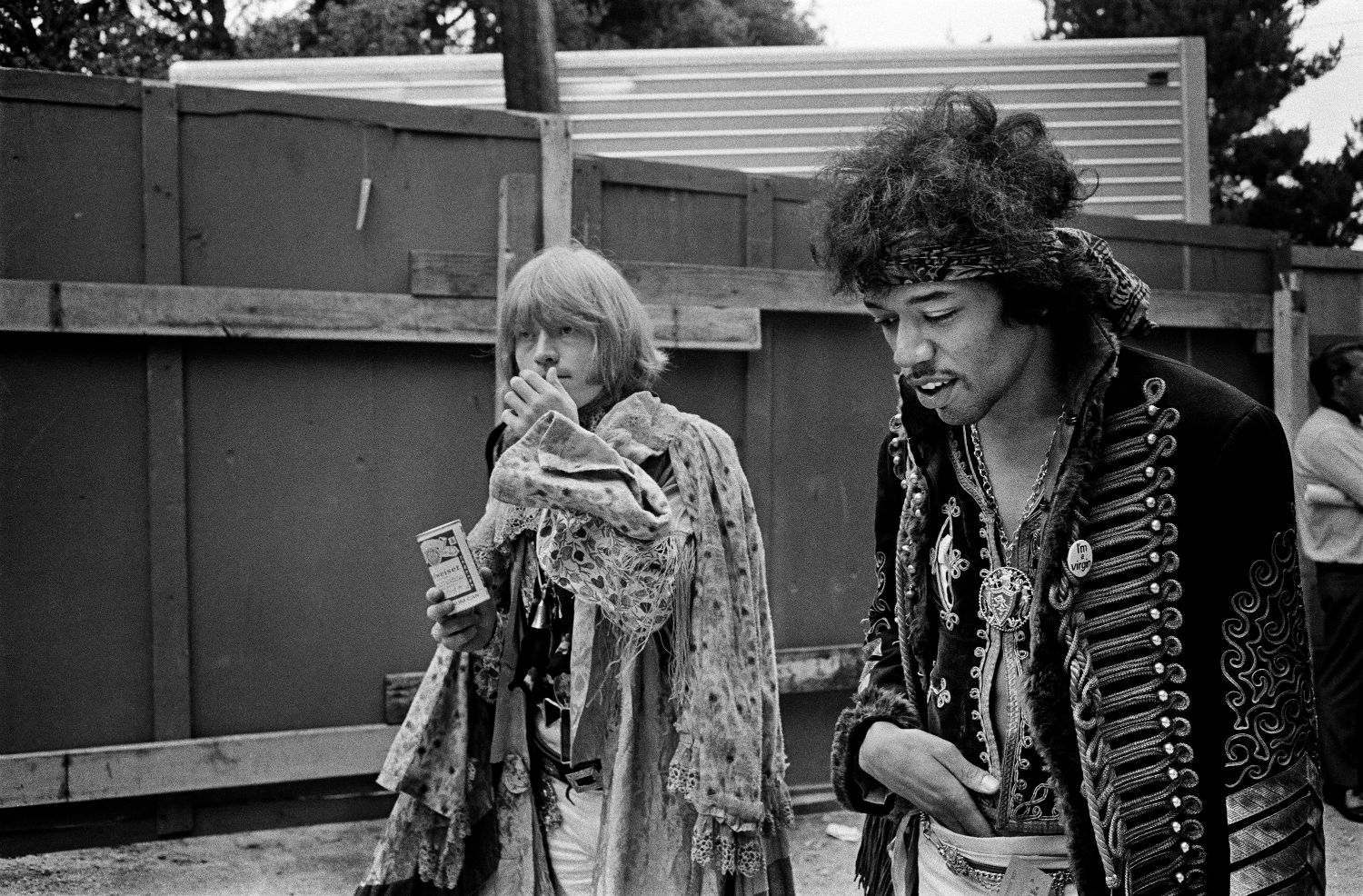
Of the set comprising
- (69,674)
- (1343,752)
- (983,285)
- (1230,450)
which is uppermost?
(983,285)

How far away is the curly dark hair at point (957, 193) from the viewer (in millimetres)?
1771

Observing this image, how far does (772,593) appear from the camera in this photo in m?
5.39

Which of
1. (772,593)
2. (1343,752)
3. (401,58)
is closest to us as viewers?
(772,593)

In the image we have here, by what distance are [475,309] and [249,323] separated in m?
0.77

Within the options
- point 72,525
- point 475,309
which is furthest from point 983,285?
point 72,525

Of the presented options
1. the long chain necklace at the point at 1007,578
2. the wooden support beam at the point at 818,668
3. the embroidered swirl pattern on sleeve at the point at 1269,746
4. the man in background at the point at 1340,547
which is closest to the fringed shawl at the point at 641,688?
the long chain necklace at the point at 1007,578

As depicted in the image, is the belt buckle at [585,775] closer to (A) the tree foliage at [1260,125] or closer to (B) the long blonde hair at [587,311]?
(B) the long blonde hair at [587,311]

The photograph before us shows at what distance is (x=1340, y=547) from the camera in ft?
19.1

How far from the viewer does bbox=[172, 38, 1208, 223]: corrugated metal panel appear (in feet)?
21.4

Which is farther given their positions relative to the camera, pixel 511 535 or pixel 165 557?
pixel 165 557

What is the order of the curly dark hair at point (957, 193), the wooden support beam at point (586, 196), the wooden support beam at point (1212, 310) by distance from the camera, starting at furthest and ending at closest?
the wooden support beam at point (1212, 310), the wooden support beam at point (586, 196), the curly dark hair at point (957, 193)

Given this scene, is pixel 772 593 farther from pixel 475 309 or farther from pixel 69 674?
pixel 69 674

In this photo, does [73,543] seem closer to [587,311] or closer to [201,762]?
[201,762]

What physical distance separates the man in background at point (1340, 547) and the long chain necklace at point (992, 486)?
14.5 ft
